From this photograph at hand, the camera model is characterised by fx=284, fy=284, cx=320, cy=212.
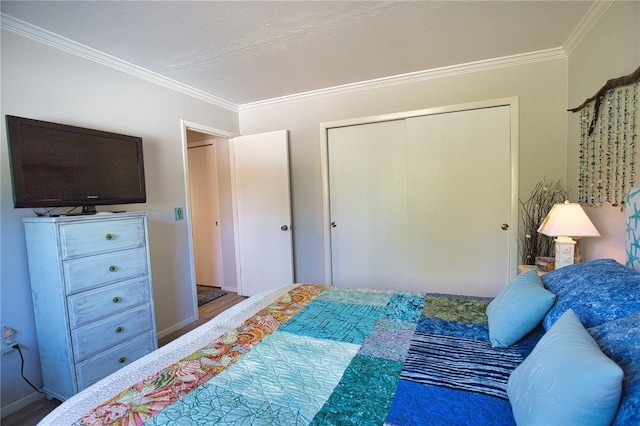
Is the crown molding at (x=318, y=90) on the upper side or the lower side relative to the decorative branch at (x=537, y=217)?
upper

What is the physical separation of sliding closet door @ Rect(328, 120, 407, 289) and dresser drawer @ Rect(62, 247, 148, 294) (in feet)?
6.42

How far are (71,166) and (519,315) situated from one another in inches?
105

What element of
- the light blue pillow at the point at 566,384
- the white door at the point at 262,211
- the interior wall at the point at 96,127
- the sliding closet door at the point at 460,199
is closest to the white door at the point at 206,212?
the white door at the point at 262,211

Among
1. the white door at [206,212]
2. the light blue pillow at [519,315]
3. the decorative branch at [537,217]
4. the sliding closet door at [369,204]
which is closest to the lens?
the light blue pillow at [519,315]

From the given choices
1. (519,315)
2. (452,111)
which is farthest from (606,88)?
(519,315)

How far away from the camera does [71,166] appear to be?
6.21 ft

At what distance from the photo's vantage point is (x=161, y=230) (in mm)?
2662

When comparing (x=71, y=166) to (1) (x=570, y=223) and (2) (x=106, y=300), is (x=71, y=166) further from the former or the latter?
(1) (x=570, y=223)

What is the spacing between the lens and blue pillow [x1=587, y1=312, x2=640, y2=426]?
0.60 meters

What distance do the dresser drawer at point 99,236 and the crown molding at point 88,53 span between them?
Answer: 4.18ft

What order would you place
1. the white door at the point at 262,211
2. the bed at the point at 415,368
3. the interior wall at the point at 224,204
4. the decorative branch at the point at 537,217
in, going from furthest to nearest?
the interior wall at the point at 224,204, the white door at the point at 262,211, the decorative branch at the point at 537,217, the bed at the point at 415,368

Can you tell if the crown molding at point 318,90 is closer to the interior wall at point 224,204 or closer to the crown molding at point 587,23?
the crown molding at point 587,23

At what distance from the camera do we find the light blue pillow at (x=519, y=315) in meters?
1.13

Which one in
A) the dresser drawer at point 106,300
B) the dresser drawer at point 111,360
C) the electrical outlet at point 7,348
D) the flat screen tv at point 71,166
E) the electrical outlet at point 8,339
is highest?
the flat screen tv at point 71,166
